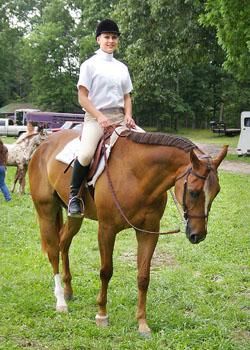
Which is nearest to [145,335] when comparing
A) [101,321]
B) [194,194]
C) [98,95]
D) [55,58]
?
[101,321]

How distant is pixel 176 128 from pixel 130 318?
4562 cm

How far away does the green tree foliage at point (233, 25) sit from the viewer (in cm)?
1462

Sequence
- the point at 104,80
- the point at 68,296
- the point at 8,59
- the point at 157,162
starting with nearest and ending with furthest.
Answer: the point at 157,162 < the point at 104,80 < the point at 68,296 < the point at 8,59

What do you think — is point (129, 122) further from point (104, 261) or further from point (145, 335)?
point (145, 335)

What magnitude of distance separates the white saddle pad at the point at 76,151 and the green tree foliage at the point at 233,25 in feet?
33.1

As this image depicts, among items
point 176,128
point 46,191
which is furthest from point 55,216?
point 176,128

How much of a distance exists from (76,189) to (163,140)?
1072mm

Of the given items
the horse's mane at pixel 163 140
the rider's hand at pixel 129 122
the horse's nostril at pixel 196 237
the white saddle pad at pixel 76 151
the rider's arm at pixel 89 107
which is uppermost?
the rider's arm at pixel 89 107

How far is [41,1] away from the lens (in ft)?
246

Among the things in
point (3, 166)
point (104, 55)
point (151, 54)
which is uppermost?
point (151, 54)

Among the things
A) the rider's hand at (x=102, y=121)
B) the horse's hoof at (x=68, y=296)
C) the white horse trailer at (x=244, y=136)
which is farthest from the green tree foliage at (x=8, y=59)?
the rider's hand at (x=102, y=121)

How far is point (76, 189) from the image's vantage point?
16.3 ft

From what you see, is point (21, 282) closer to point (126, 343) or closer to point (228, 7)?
point (126, 343)

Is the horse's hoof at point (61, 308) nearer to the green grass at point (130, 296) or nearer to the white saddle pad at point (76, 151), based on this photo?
the green grass at point (130, 296)
